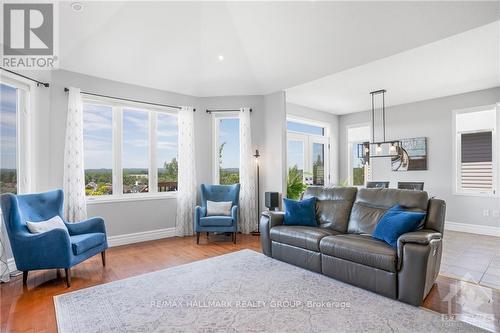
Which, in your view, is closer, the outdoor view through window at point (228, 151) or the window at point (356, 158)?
the outdoor view through window at point (228, 151)

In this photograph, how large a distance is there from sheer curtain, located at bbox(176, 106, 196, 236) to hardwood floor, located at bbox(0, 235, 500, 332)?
19.8 inches

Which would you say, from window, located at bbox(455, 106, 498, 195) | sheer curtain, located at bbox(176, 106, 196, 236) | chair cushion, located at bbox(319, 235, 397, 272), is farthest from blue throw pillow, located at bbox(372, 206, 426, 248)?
window, located at bbox(455, 106, 498, 195)

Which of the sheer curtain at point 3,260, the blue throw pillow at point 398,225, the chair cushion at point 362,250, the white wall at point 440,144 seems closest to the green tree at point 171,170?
the sheer curtain at point 3,260

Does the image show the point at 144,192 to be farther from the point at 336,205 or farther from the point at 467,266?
the point at 467,266

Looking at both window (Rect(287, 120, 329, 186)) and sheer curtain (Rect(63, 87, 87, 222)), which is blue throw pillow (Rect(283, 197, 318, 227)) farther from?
sheer curtain (Rect(63, 87, 87, 222))

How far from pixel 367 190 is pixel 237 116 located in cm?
314

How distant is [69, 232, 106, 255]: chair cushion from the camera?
3021 mm

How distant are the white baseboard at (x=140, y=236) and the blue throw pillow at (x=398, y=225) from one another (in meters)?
3.80

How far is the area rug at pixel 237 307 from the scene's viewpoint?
211 centimetres

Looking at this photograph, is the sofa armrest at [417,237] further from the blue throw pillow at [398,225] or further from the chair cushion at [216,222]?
the chair cushion at [216,222]

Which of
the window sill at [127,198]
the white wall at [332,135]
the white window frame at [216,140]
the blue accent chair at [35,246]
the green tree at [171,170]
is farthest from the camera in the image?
the white wall at [332,135]

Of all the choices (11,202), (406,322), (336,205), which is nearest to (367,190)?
(336,205)

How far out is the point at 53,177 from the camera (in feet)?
13.2
